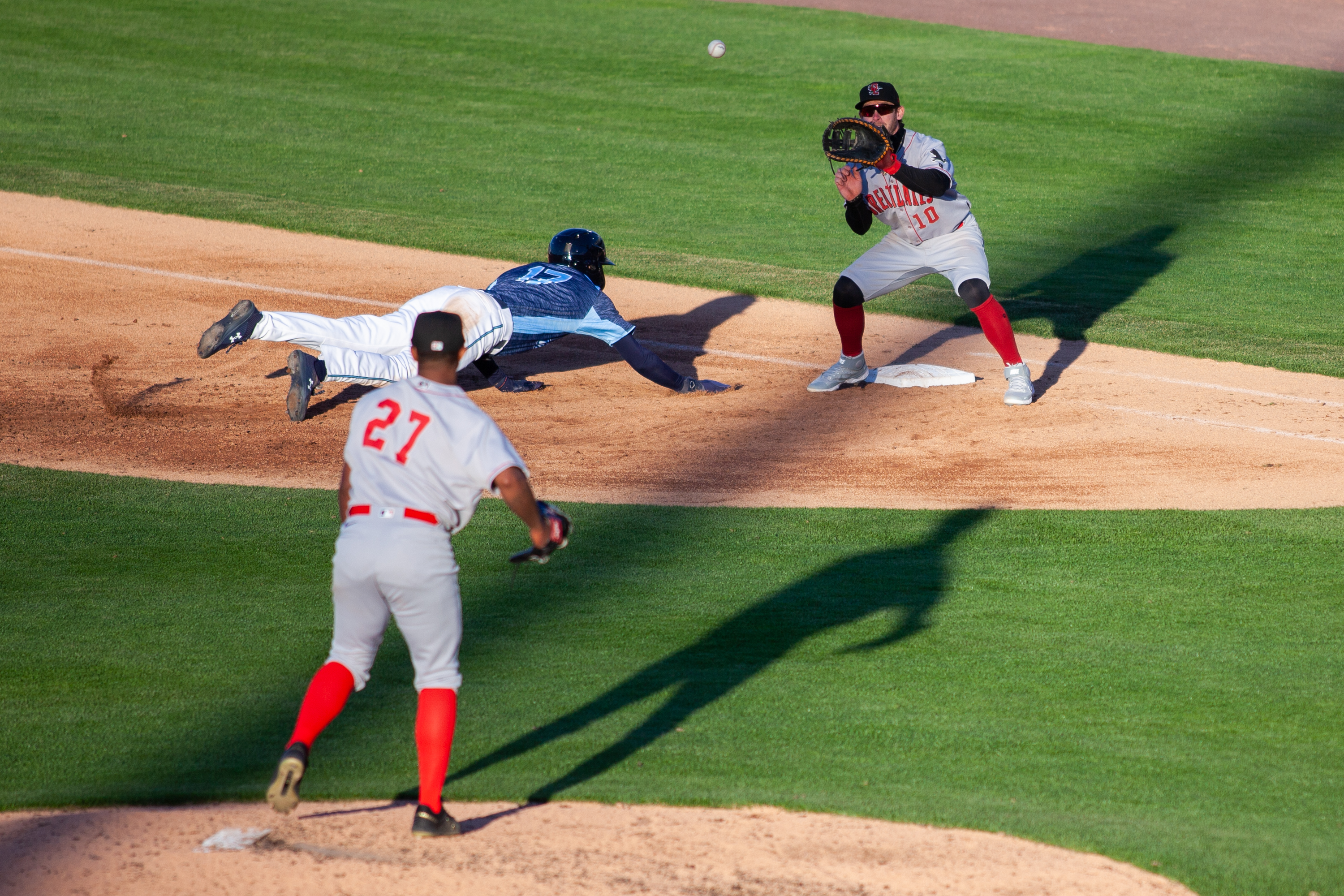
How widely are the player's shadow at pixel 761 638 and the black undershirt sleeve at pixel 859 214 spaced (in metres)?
2.48

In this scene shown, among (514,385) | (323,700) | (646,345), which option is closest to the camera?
(323,700)

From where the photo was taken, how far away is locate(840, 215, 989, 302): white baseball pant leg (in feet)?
31.3

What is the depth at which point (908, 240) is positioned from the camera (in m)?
9.77

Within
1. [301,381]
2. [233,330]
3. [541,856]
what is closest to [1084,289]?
[301,381]

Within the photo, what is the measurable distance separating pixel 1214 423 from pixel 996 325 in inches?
62.2

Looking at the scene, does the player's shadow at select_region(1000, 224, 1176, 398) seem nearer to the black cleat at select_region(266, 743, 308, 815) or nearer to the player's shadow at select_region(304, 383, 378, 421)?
the player's shadow at select_region(304, 383, 378, 421)

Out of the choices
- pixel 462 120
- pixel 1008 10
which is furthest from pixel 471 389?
pixel 1008 10

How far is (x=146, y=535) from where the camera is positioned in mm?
7430

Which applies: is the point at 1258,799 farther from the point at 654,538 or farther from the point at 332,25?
the point at 332,25

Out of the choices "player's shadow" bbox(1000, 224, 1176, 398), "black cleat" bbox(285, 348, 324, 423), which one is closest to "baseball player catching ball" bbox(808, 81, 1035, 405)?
"player's shadow" bbox(1000, 224, 1176, 398)

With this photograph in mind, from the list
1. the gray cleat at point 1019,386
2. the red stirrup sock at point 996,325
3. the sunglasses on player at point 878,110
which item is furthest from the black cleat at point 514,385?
the gray cleat at point 1019,386

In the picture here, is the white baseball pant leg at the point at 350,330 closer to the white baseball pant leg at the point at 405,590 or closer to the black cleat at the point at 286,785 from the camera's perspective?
the white baseball pant leg at the point at 405,590

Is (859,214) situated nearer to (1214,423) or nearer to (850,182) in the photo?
(850,182)

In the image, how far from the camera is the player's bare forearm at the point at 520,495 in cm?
434
